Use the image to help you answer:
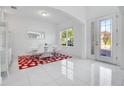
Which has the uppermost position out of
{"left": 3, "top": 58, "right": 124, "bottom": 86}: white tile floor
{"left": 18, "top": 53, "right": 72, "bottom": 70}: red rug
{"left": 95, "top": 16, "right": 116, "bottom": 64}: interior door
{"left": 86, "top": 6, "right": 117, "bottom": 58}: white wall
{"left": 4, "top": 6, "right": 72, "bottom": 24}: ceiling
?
{"left": 4, "top": 6, "right": 72, "bottom": 24}: ceiling

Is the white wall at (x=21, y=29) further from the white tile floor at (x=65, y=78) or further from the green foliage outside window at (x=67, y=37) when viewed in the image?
the white tile floor at (x=65, y=78)

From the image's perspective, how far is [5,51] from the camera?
3.10 m

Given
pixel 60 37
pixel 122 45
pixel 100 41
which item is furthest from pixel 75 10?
pixel 60 37

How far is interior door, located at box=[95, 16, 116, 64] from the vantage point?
4449 mm

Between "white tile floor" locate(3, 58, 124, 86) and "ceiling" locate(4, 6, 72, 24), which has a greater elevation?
"ceiling" locate(4, 6, 72, 24)

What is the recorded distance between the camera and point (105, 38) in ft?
15.9

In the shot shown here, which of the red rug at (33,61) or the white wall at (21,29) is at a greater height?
the white wall at (21,29)

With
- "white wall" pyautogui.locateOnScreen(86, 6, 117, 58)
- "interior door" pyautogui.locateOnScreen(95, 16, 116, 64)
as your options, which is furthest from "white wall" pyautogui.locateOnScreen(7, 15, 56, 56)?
"interior door" pyautogui.locateOnScreen(95, 16, 116, 64)

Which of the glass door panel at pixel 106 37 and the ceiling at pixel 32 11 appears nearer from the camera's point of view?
the glass door panel at pixel 106 37

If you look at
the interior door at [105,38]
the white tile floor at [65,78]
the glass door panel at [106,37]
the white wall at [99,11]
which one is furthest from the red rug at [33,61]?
the white wall at [99,11]

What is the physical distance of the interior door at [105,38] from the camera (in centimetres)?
445

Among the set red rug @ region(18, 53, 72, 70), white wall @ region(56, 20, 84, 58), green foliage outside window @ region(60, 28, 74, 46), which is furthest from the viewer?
green foliage outside window @ region(60, 28, 74, 46)

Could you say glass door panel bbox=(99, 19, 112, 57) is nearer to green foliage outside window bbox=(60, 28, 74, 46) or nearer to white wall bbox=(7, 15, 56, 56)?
green foliage outside window bbox=(60, 28, 74, 46)

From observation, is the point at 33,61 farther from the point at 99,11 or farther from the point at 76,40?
the point at 99,11
